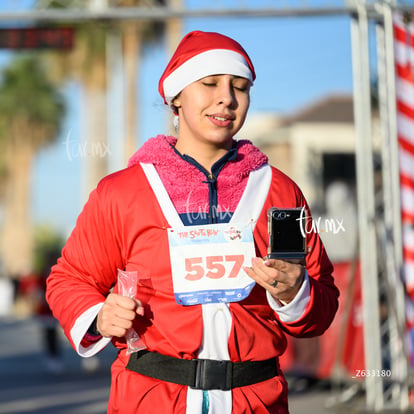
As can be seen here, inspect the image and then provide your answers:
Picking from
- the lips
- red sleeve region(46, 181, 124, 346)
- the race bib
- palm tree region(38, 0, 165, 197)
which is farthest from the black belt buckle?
palm tree region(38, 0, 165, 197)

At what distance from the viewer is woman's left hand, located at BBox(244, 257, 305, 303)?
2.13m

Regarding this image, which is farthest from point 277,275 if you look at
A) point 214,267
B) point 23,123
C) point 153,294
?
point 23,123

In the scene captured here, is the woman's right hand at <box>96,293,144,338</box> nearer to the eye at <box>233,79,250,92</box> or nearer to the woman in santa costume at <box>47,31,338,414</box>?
the woman in santa costume at <box>47,31,338,414</box>

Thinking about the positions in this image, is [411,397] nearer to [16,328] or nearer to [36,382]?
[36,382]

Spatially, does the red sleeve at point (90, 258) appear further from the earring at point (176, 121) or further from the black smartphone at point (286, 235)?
the black smartphone at point (286, 235)

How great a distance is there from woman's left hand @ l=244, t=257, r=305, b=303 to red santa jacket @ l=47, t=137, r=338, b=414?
133 millimetres

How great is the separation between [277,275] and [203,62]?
721 mm

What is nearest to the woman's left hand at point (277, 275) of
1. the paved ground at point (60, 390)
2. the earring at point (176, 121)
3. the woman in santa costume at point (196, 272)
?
the woman in santa costume at point (196, 272)

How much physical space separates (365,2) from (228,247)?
4.91 metres

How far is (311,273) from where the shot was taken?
2.47 m

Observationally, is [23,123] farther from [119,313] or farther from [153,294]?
[119,313]

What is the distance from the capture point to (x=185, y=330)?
7.61ft

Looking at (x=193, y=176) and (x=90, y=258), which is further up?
(x=193, y=176)

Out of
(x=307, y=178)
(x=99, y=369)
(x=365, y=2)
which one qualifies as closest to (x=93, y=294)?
(x=365, y=2)
